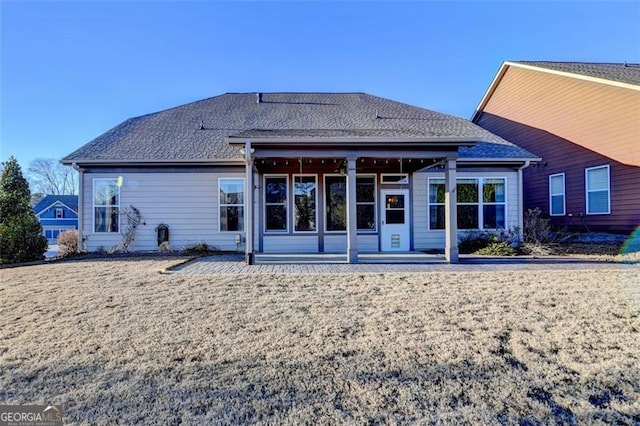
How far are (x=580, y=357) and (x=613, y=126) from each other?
11609mm

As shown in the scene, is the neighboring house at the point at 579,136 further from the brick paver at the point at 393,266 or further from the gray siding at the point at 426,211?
the brick paver at the point at 393,266

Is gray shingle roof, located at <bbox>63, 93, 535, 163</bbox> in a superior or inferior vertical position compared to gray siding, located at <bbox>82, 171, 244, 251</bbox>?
superior

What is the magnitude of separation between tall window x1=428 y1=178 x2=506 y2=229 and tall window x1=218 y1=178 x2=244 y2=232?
247 inches

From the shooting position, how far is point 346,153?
8.88 meters

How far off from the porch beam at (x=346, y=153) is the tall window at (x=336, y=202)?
2.88 metres

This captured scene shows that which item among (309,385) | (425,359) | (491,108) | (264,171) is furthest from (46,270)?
(491,108)

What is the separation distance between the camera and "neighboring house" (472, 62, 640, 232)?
1155 centimetres

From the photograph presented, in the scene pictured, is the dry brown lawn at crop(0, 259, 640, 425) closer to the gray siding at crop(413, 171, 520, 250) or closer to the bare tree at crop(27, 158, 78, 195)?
the gray siding at crop(413, 171, 520, 250)

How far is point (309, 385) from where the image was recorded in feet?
10.8

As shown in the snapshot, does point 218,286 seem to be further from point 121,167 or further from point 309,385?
point 121,167

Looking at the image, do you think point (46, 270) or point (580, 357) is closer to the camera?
point (580, 357)

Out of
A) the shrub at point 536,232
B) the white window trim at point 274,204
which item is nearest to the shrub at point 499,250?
the shrub at point 536,232

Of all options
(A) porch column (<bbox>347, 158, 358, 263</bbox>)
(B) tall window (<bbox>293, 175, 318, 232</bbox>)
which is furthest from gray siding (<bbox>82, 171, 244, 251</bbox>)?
(A) porch column (<bbox>347, 158, 358, 263</bbox>)

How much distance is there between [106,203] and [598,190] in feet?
54.7
